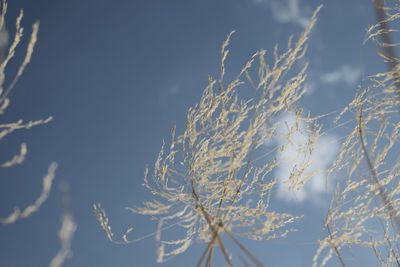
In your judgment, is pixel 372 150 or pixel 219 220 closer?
pixel 219 220

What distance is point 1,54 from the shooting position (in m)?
0.74

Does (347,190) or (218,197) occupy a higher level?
(218,197)

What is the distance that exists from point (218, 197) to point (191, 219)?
0.52 feet

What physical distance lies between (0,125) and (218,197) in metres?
0.94

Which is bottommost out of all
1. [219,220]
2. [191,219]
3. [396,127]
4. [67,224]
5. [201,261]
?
[67,224]

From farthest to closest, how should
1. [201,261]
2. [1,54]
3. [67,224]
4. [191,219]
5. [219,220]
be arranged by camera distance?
[191,219], [219,220], [201,261], [1,54], [67,224]

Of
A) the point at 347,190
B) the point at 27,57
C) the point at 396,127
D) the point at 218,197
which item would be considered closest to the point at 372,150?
the point at 396,127

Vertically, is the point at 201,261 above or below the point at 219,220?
below

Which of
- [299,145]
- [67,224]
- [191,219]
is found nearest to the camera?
[67,224]

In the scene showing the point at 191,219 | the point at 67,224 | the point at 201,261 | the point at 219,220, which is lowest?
the point at 67,224

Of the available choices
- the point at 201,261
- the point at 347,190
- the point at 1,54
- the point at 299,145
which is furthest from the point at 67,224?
the point at 347,190

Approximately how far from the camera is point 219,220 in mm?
1407

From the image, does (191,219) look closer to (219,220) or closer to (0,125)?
(219,220)

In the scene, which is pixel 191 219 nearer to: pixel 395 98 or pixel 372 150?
pixel 372 150
